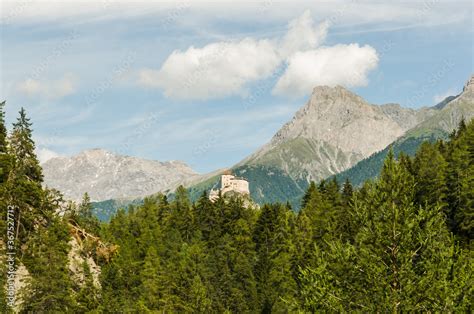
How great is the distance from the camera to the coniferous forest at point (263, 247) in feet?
78.3

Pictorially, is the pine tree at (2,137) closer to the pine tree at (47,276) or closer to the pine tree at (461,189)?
the pine tree at (47,276)

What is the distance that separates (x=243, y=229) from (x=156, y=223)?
52.7 feet

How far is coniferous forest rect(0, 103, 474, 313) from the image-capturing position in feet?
78.3

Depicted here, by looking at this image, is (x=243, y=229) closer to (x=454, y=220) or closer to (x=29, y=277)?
(x=454, y=220)

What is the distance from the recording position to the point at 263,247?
104 m

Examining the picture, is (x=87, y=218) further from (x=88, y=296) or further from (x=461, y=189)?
(x=461, y=189)

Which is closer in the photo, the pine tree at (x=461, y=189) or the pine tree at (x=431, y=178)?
the pine tree at (x=461, y=189)

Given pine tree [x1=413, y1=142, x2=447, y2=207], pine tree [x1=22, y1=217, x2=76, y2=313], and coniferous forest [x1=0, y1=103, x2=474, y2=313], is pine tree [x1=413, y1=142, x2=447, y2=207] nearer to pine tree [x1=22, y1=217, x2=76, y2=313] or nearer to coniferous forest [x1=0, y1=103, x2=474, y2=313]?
coniferous forest [x1=0, y1=103, x2=474, y2=313]

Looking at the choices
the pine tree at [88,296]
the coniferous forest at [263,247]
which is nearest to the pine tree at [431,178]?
the coniferous forest at [263,247]

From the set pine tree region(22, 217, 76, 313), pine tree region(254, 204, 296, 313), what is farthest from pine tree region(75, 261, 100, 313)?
pine tree region(254, 204, 296, 313)

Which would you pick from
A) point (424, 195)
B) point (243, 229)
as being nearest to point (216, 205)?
point (243, 229)

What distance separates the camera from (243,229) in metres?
106

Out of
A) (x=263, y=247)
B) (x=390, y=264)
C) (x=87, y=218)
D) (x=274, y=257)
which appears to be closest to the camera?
(x=390, y=264)

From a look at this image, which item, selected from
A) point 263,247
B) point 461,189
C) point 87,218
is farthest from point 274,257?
point 87,218
